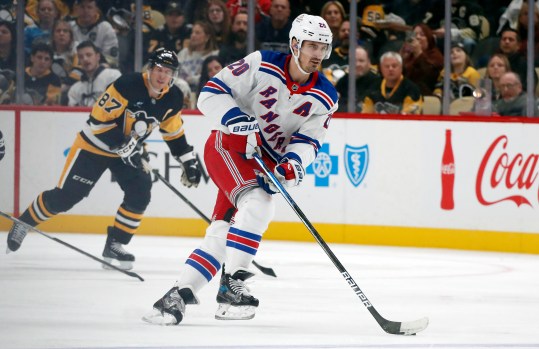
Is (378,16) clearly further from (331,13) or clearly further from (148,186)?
(148,186)

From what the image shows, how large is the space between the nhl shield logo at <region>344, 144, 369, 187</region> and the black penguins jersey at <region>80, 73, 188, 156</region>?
1806 mm

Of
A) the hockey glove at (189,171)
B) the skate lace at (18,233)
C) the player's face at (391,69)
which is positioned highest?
the player's face at (391,69)

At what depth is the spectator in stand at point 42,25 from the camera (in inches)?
318

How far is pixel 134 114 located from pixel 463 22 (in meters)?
2.49

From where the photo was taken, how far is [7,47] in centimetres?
813

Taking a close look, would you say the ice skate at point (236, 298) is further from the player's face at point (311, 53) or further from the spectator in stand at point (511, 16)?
the spectator in stand at point (511, 16)

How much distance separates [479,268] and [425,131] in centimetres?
132

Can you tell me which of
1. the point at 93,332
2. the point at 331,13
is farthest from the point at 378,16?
the point at 93,332

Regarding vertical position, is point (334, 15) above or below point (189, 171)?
above

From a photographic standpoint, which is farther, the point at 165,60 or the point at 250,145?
the point at 165,60

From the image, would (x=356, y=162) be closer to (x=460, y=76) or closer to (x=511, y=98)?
(x=460, y=76)

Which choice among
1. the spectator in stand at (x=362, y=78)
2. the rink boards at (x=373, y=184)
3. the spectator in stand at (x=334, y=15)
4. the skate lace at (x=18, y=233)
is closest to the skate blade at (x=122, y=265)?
the skate lace at (x=18, y=233)

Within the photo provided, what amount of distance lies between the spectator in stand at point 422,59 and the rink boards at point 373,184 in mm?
271

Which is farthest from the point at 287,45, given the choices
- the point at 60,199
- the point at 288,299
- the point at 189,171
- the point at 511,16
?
the point at 288,299
